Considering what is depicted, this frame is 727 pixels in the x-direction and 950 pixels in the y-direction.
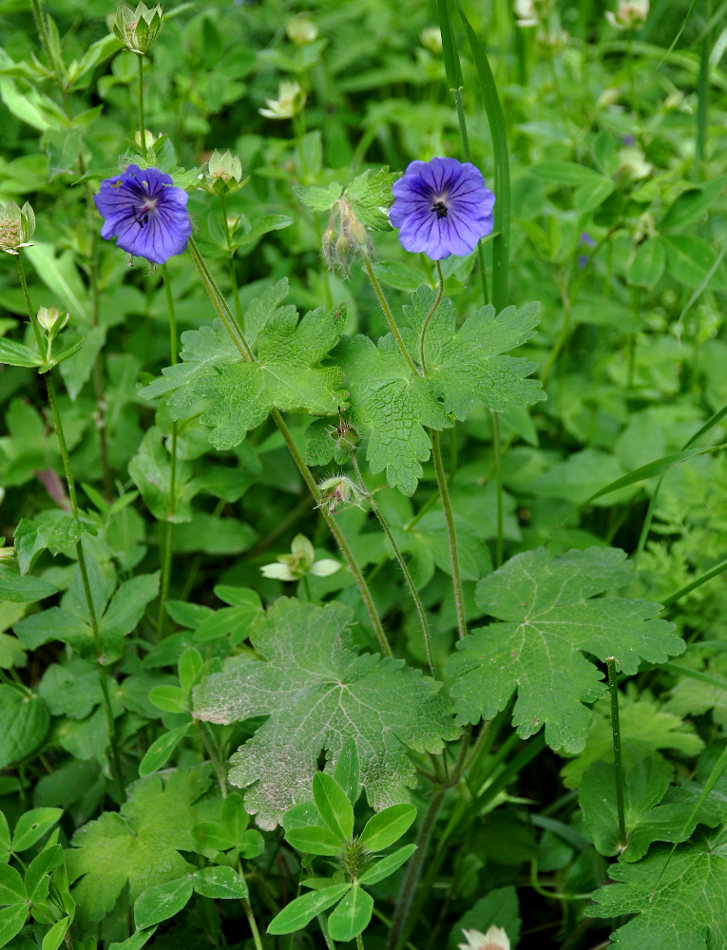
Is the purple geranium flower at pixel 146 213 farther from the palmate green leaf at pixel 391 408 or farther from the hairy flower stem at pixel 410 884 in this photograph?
the hairy flower stem at pixel 410 884

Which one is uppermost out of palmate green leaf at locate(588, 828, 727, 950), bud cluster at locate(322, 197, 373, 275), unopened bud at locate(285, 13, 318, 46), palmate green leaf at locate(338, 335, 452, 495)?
unopened bud at locate(285, 13, 318, 46)

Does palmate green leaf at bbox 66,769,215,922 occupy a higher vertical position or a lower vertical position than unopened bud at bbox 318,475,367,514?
lower

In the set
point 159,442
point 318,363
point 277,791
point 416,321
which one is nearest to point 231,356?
point 318,363

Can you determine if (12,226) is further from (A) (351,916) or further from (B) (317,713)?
(A) (351,916)

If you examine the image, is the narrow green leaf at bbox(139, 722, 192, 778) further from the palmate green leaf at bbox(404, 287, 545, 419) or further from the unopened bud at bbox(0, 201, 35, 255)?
the unopened bud at bbox(0, 201, 35, 255)

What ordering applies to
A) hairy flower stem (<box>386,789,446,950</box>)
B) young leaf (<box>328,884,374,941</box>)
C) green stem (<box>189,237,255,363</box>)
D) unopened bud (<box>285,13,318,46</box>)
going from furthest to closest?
unopened bud (<box>285,13,318,46</box>)
hairy flower stem (<box>386,789,446,950</box>)
green stem (<box>189,237,255,363</box>)
young leaf (<box>328,884,374,941</box>)

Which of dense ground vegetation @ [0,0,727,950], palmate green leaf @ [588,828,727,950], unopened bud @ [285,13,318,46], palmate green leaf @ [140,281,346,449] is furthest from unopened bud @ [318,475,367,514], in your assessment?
unopened bud @ [285,13,318,46]

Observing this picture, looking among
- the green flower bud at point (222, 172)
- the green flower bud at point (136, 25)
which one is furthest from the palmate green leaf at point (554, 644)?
the green flower bud at point (136, 25)
